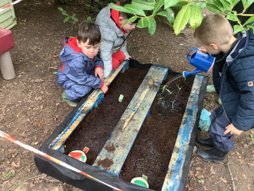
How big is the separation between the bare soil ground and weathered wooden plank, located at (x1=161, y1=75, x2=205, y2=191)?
0.93ft

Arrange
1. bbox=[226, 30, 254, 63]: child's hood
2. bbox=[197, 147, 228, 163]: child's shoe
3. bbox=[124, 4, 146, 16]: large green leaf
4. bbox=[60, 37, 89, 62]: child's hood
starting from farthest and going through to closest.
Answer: bbox=[60, 37, 89, 62]: child's hood
bbox=[197, 147, 228, 163]: child's shoe
bbox=[226, 30, 254, 63]: child's hood
bbox=[124, 4, 146, 16]: large green leaf

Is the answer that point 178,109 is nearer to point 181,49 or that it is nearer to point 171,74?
point 171,74

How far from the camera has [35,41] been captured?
3531 millimetres

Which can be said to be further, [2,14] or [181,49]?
[181,49]

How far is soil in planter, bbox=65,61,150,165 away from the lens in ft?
7.51

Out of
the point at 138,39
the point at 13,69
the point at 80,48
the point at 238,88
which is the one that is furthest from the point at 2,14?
the point at 238,88

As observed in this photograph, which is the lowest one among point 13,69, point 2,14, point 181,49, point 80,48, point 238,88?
point 181,49

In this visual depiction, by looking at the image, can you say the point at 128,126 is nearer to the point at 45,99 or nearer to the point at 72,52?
the point at 72,52

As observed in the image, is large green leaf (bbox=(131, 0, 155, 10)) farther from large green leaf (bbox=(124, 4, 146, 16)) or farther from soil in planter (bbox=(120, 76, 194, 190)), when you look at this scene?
soil in planter (bbox=(120, 76, 194, 190))

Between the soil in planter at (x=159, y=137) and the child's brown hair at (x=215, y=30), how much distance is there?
916 mm

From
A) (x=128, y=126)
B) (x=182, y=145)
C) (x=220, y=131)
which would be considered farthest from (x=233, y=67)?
(x=128, y=126)

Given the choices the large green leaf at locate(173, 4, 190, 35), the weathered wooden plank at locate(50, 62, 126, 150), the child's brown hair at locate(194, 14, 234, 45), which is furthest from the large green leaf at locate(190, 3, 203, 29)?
the weathered wooden plank at locate(50, 62, 126, 150)

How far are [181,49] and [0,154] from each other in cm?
257

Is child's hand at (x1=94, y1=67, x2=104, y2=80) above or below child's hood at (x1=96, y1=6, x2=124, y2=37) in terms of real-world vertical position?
below
